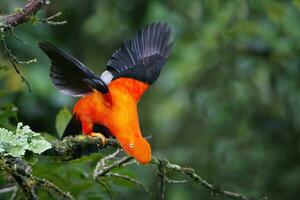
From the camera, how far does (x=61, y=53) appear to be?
2266mm

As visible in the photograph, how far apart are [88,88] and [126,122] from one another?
264mm

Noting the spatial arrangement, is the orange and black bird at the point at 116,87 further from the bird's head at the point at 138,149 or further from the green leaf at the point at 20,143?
the green leaf at the point at 20,143

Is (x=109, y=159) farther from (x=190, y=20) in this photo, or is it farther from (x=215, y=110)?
(x=190, y=20)

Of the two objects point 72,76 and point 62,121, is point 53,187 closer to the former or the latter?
point 72,76

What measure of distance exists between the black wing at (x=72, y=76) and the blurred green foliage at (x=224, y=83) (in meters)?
2.46

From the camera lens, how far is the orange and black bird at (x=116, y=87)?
91.7 inches

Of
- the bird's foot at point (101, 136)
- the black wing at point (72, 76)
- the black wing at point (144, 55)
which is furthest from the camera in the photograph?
the black wing at point (144, 55)

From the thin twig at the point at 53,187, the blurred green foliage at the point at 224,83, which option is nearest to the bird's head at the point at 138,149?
the thin twig at the point at 53,187

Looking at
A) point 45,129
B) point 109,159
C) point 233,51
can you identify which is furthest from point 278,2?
point 109,159

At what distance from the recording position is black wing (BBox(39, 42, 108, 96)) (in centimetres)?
234

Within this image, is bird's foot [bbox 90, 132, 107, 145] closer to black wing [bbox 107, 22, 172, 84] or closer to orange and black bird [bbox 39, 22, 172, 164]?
orange and black bird [bbox 39, 22, 172, 164]

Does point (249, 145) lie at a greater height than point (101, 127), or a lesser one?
greater

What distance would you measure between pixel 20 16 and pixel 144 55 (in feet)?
3.15

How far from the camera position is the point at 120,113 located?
8.09 feet
